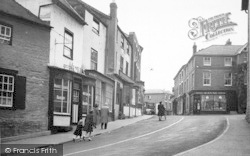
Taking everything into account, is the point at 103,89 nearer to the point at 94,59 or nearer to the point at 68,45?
the point at 94,59

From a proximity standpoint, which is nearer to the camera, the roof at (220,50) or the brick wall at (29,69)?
the brick wall at (29,69)

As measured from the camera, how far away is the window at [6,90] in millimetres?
17531

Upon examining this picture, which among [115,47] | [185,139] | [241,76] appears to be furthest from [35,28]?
[241,76]

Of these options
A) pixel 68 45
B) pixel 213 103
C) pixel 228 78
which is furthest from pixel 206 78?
pixel 68 45

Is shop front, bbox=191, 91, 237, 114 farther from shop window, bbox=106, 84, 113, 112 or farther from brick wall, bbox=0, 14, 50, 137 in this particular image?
brick wall, bbox=0, 14, 50, 137

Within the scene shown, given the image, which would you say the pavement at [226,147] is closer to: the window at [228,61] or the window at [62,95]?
the window at [62,95]

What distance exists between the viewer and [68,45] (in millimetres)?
22766

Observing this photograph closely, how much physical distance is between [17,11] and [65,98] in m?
5.86

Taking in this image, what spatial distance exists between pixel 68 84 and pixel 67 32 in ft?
11.4

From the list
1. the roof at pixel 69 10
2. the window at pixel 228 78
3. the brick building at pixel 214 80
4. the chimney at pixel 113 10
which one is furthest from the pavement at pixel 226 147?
the window at pixel 228 78

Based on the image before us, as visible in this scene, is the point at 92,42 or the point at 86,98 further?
the point at 92,42

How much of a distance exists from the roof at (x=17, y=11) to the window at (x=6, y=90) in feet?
10.7

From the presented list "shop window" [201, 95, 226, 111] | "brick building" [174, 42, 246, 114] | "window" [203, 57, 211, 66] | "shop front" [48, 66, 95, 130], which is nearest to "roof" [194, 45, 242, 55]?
"brick building" [174, 42, 246, 114]

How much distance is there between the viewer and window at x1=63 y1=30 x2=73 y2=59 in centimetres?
2236
